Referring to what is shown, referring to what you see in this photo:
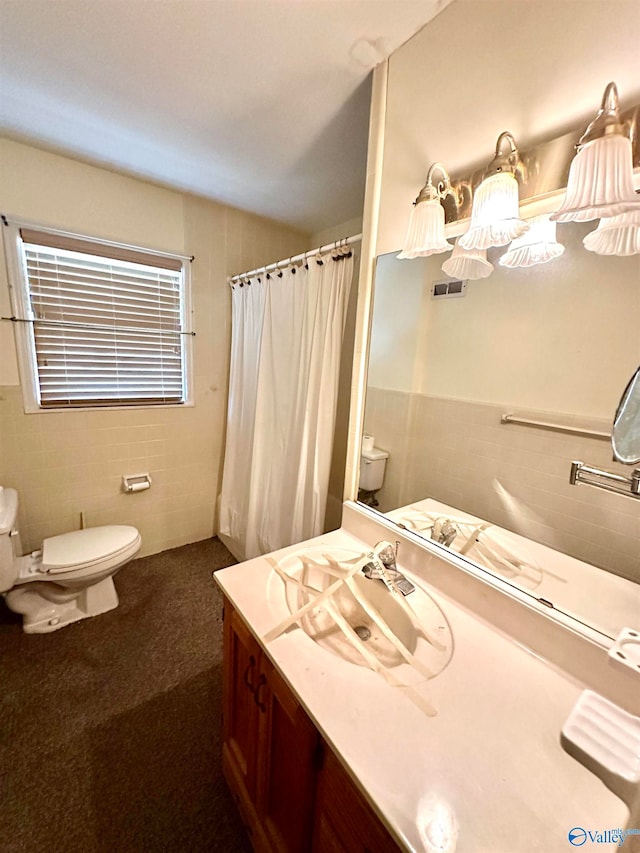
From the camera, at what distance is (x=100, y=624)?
5.85ft

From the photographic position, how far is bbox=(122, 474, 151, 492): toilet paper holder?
7.07 feet

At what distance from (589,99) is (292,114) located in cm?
107

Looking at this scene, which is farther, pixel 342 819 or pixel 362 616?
pixel 362 616

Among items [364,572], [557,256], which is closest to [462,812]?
[364,572]

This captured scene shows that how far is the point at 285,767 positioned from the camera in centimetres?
78

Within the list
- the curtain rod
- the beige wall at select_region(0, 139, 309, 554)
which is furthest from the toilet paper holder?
the curtain rod

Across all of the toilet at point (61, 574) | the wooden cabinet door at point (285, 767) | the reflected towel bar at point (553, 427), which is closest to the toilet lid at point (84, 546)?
the toilet at point (61, 574)

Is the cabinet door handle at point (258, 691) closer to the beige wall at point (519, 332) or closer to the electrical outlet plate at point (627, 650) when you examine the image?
the electrical outlet plate at point (627, 650)

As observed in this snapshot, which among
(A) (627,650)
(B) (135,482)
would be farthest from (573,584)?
(B) (135,482)

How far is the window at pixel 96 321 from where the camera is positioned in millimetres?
1764

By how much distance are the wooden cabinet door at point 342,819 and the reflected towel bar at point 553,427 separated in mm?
863

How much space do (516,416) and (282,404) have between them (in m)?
1.29

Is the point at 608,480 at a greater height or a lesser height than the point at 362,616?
greater

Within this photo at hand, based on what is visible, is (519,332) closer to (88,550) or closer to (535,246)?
(535,246)
